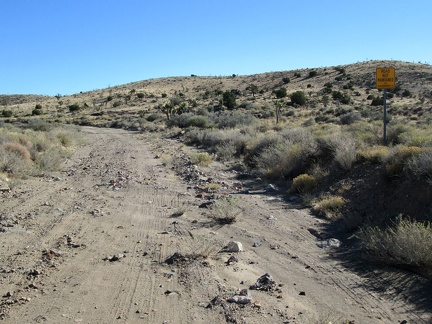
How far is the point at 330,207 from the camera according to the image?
1012 centimetres

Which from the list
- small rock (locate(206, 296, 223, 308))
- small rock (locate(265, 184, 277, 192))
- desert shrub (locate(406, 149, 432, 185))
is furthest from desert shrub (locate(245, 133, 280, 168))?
small rock (locate(206, 296, 223, 308))

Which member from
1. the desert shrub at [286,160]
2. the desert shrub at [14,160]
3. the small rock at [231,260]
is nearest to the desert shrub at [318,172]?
the desert shrub at [286,160]

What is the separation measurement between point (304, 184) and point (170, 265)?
21.2ft

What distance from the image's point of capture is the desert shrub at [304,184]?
12047mm

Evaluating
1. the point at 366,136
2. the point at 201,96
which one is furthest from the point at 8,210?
the point at 201,96

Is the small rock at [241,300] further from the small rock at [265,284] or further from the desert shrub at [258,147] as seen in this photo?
the desert shrub at [258,147]

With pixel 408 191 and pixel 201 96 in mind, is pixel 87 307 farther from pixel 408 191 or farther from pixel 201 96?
pixel 201 96

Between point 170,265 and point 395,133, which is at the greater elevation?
point 395,133

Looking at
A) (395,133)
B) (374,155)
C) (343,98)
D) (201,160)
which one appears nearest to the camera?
(374,155)

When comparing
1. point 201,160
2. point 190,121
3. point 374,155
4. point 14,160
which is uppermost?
point 190,121

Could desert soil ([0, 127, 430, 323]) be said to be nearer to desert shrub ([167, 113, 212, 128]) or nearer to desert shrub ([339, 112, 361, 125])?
desert shrub ([339, 112, 361, 125])

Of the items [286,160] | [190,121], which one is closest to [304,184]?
[286,160]

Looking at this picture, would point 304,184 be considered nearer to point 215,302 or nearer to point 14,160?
point 215,302

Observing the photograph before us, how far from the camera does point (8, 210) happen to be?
10.2 metres
